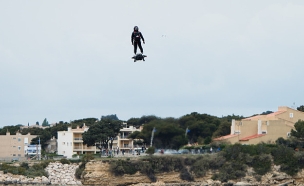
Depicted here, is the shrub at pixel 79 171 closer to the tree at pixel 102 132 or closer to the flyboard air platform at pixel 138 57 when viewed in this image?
the tree at pixel 102 132

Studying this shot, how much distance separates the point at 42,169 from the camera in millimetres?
71562

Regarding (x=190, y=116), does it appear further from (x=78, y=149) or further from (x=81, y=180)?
(x=78, y=149)

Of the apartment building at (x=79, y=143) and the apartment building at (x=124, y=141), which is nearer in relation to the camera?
the apartment building at (x=79, y=143)

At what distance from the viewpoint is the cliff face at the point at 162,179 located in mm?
68188

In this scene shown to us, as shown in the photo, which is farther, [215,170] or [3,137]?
[3,137]

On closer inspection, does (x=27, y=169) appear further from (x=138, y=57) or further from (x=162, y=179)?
(x=138, y=57)

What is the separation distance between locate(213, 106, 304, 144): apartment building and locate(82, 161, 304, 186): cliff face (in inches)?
283

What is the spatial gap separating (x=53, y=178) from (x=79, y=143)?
88.7 feet

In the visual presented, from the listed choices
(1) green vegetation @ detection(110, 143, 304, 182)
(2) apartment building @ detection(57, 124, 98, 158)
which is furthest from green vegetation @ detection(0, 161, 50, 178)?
(2) apartment building @ detection(57, 124, 98, 158)

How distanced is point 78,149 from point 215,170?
32.0 m

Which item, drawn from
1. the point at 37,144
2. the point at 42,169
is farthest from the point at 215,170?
the point at 37,144

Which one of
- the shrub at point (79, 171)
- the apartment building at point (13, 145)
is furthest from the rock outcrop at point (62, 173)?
the apartment building at point (13, 145)

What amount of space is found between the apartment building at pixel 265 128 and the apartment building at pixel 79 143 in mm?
20699

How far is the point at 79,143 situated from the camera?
97.3m
